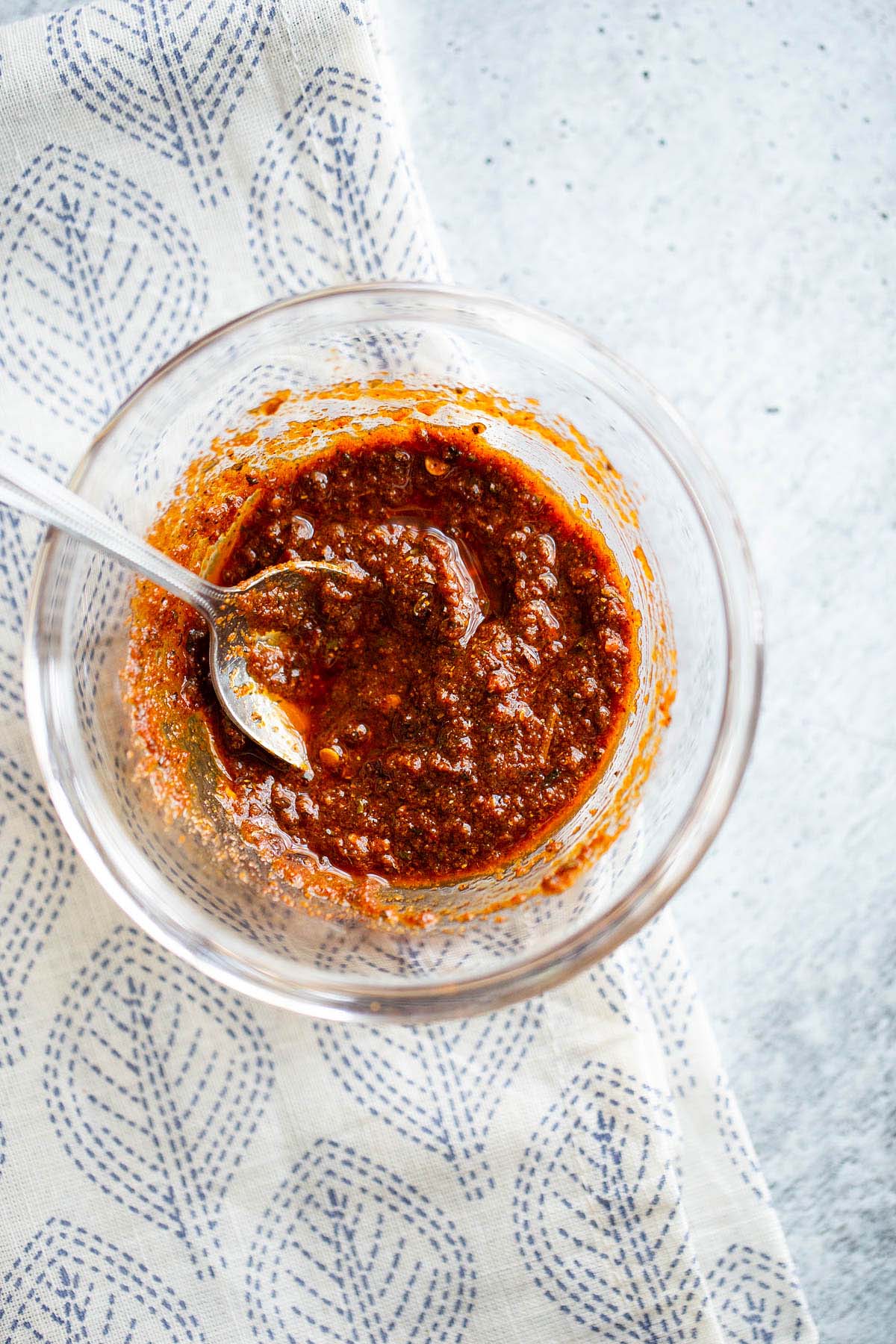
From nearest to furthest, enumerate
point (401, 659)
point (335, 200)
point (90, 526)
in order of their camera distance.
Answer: point (90, 526), point (401, 659), point (335, 200)

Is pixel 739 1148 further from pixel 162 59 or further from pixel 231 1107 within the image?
pixel 162 59

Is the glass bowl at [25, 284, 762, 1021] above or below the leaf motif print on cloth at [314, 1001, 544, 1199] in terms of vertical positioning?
above

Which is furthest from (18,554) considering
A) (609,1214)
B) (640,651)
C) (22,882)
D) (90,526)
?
(609,1214)

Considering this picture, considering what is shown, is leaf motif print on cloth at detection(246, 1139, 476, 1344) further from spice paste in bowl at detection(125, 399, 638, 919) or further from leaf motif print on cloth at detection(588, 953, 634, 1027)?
spice paste in bowl at detection(125, 399, 638, 919)

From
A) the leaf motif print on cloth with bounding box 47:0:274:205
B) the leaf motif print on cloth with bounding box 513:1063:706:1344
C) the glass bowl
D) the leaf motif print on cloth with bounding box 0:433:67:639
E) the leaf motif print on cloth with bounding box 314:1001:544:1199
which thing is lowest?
the leaf motif print on cloth with bounding box 513:1063:706:1344

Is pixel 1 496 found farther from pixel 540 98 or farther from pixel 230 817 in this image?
pixel 540 98

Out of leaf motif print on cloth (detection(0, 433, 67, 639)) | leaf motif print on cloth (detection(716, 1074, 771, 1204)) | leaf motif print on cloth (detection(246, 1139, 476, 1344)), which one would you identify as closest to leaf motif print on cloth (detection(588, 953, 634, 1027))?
leaf motif print on cloth (detection(716, 1074, 771, 1204))

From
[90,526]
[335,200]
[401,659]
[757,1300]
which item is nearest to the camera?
[90,526]
